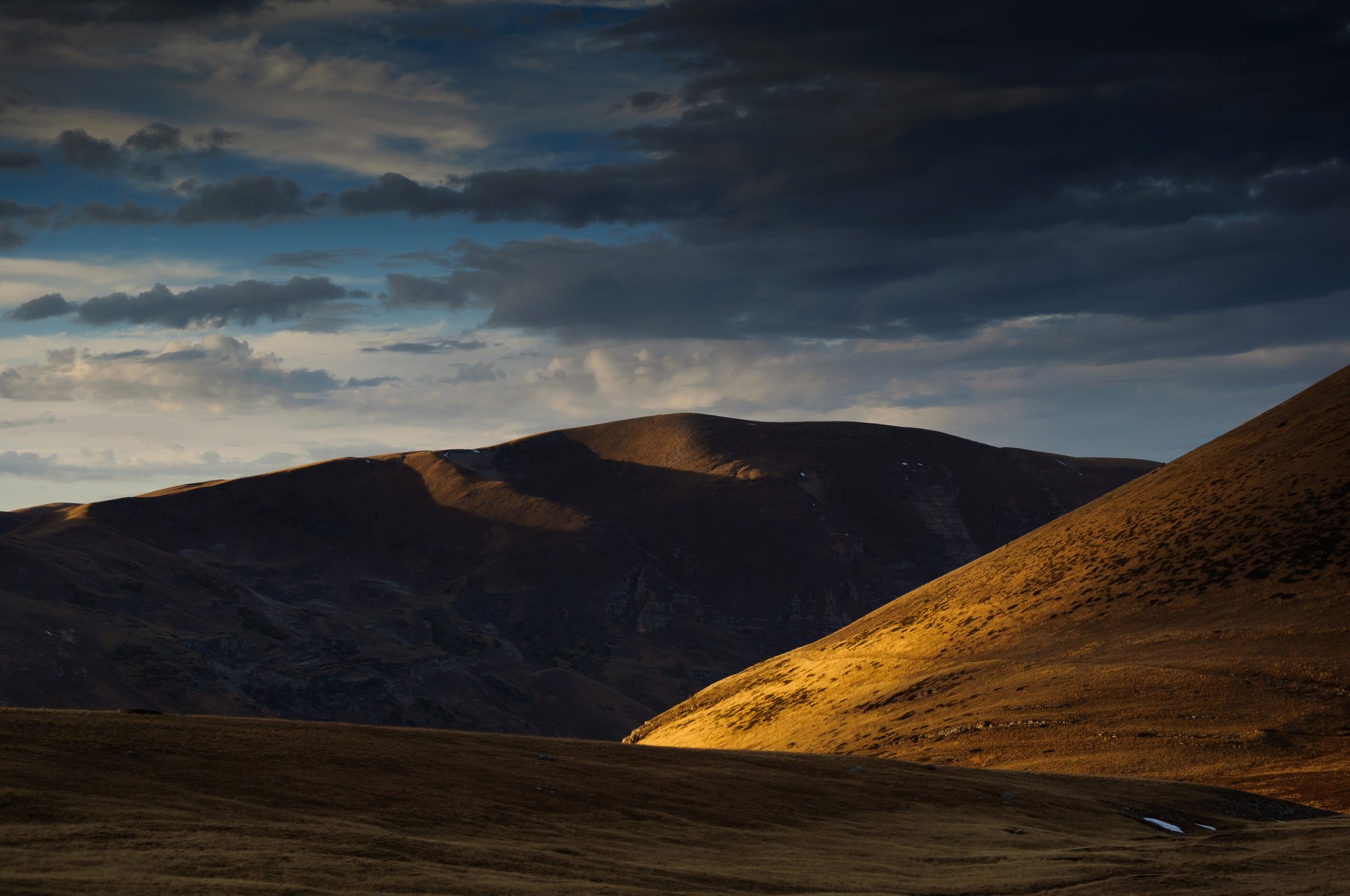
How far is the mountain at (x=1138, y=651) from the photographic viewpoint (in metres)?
76.4

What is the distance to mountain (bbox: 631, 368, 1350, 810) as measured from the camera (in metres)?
76.4

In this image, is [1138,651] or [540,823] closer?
[540,823]

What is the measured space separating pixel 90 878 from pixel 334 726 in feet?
93.1

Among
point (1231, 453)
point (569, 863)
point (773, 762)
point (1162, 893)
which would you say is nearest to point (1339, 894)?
point (1162, 893)

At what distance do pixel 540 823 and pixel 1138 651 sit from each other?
232ft

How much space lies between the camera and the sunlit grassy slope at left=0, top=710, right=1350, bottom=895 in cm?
2664

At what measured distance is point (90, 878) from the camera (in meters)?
22.6

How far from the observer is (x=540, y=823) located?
38.4 meters

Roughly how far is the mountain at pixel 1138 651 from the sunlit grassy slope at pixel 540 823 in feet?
60.7

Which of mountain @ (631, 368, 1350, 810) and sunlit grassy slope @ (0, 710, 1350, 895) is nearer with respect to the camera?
sunlit grassy slope @ (0, 710, 1350, 895)

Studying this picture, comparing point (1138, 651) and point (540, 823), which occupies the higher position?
point (540, 823)

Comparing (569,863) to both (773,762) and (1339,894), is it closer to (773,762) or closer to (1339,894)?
(1339,894)

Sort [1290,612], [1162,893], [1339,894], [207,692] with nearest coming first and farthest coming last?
[1339,894], [1162,893], [1290,612], [207,692]

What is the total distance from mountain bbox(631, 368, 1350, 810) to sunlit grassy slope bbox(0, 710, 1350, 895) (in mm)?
18505
